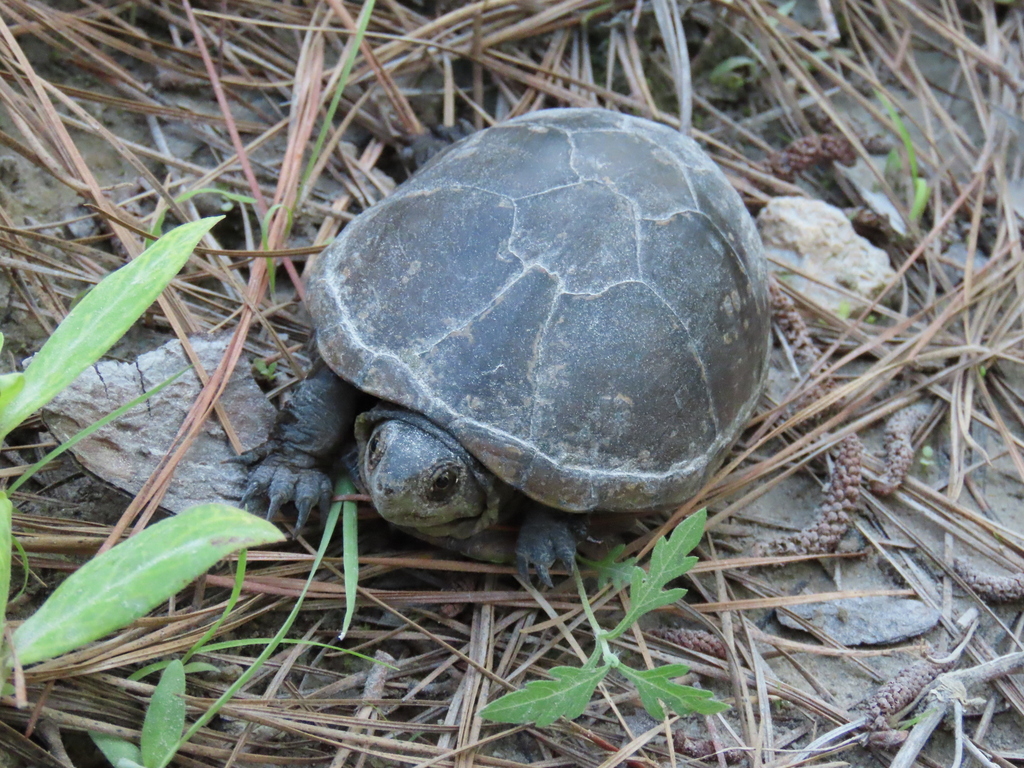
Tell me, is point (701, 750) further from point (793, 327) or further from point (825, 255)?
point (825, 255)

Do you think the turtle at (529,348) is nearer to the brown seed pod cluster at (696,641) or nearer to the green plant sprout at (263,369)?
the green plant sprout at (263,369)

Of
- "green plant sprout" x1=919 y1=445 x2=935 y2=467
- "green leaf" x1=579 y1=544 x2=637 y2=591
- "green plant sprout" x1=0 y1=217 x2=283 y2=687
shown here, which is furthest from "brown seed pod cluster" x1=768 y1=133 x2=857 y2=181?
"green plant sprout" x1=0 y1=217 x2=283 y2=687

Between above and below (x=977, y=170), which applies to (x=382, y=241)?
above

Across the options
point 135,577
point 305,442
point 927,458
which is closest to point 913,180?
point 927,458

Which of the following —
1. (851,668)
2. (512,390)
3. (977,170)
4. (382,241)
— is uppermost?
(382,241)

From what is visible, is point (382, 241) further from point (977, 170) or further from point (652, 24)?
point (977, 170)

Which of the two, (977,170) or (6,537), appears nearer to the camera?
(6,537)

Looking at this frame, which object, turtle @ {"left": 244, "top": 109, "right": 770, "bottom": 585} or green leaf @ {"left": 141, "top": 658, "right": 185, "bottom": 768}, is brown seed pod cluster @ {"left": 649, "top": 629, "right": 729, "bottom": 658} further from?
green leaf @ {"left": 141, "top": 658, "right": 185, "bottom": 768}

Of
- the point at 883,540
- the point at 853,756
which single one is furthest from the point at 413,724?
the point at 883,540
